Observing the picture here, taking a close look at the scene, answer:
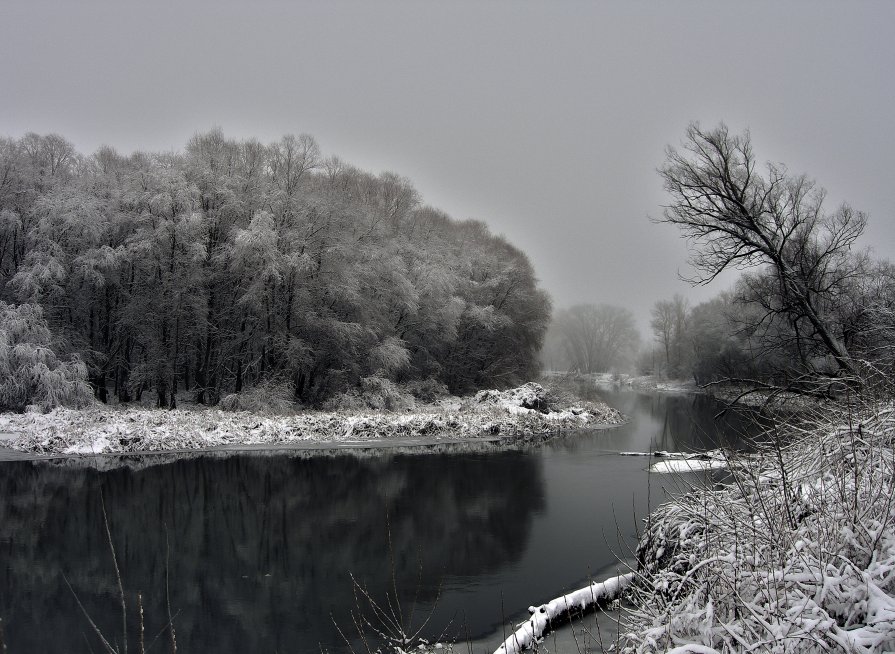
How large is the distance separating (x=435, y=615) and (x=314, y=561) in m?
2.80

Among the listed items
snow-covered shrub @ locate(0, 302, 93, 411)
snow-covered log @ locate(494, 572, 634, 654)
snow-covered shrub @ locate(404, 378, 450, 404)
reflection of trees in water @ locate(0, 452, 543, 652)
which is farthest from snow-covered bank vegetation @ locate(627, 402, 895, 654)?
snow-covered shrub @ locate(404, 378, 450, 404)

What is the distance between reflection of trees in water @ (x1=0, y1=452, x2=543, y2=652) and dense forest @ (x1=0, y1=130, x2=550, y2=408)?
10.7 m

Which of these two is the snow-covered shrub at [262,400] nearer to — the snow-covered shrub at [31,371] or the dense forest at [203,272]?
the dense forest at [203,272]

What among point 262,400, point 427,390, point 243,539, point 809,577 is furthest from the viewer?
point 427,390

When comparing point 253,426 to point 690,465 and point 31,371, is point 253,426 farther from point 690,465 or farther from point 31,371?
point 690,465

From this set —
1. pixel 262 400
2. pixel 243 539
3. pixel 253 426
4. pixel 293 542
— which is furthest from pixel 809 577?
pixel 262 400

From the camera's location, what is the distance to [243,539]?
32.3 ft

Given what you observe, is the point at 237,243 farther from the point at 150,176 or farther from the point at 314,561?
the point at 314,561

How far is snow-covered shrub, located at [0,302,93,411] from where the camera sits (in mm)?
19719

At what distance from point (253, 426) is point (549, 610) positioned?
1619 centimetres

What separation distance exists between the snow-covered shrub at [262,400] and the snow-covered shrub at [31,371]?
16.9 feet

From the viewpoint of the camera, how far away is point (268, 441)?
19469mm

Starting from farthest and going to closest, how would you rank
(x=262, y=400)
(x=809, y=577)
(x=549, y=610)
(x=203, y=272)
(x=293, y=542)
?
(x=203, y=272) → (x=262, y=400) → (x=293, y=542) → (x=549, y=610) → (x=809, y=577)

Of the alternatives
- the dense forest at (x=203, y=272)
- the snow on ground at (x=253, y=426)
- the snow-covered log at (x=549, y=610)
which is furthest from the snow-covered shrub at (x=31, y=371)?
the snow-covered log at (x=549, y=610)
